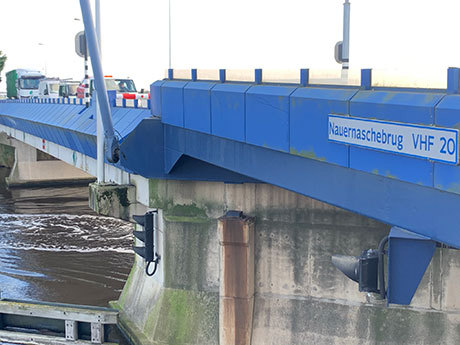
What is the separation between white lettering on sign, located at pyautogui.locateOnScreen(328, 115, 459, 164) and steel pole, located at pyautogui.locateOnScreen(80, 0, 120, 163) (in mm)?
6897

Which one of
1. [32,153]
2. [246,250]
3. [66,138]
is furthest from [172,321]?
[32,153]

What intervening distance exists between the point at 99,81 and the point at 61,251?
55.5 ft

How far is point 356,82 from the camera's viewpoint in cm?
949

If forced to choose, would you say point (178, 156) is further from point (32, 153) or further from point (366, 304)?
point (32, 153)

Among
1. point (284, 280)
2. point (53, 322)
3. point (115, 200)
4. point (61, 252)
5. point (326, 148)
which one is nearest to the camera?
point (326, 148)

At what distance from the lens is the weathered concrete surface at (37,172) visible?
4988 cm

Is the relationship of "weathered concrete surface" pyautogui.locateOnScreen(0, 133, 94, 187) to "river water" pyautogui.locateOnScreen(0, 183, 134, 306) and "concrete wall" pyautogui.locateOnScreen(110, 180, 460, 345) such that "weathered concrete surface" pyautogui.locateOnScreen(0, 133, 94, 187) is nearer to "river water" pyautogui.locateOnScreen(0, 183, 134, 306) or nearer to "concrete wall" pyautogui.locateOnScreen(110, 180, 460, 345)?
"river water" pyautogui.locateOnScreen(0, 183, 134, 306)

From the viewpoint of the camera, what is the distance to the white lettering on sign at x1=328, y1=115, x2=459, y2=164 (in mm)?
7189

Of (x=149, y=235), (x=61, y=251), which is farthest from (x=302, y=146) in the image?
(x=61, y=251)

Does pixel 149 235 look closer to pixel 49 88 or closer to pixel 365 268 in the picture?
pixel 365 268

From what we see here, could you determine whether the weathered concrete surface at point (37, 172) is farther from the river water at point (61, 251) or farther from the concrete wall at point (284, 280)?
the concrete wall at point (284, 280)

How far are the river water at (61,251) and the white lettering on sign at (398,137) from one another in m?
15.4

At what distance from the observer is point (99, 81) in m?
15.0

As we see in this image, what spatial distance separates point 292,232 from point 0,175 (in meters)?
46.1
